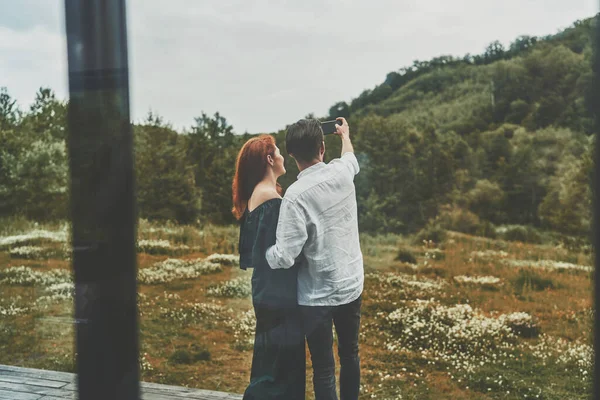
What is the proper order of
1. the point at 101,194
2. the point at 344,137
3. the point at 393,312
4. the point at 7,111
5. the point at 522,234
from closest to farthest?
the point at 101,194 → the point at 344,137 → the point at 7,111 → the point at 393,312 → the point at 522,234

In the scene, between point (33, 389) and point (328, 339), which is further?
point (33, 389)

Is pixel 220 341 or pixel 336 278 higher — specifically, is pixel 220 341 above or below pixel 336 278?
below

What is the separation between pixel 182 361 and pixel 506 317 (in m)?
3.14

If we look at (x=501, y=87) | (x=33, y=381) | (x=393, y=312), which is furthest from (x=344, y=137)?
(x=501, y=87)

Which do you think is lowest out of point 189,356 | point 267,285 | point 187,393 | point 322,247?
point 189,356

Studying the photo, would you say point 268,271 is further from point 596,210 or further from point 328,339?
point 596,210

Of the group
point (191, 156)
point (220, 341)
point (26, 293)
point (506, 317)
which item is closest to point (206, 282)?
point (220, 341)

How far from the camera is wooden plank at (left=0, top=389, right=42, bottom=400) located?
2.22 m

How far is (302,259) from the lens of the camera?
1.77 metres

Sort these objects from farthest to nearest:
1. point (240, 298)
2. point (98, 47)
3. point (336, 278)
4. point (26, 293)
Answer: point (240, 298)
point (26, 293)
point (336, 278)
point (98, 47)

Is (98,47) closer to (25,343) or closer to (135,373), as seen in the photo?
(135,373)

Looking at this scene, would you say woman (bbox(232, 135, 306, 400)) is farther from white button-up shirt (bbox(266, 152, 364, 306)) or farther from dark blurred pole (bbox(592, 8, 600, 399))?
dark blurred pole (bbox(592, 8, 600, 399))

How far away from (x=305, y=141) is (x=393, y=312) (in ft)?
11.3

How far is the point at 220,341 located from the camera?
15.8ft
